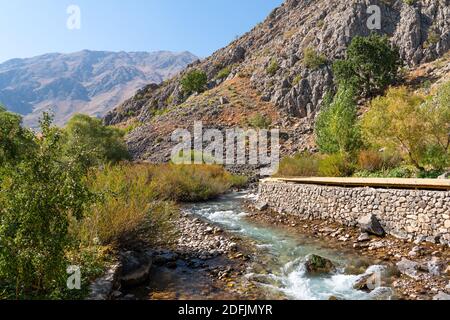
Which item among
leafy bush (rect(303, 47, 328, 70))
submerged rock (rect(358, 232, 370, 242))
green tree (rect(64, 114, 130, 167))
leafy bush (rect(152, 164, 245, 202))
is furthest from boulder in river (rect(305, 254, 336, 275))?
leafy bush (rect(303, 47, 328, 70))

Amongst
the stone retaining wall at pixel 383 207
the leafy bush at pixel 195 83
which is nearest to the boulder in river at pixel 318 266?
the stone retaining wall at pixel 383 207

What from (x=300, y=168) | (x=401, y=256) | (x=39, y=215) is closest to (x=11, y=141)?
(x=39, y=215)

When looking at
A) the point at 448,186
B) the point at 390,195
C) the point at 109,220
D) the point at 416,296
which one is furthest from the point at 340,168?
A: the point at 109,220

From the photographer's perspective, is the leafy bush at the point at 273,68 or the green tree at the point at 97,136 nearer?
the green tree at the point at 97,136

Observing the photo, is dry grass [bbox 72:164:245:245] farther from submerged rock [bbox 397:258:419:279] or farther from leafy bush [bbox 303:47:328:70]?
leafy bush [bbox 303:47:328:70]

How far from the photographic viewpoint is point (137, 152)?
4853 cm

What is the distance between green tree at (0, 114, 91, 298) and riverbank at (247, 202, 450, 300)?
23.5ft

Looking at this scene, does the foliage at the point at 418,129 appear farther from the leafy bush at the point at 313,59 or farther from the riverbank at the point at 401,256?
the leafy bush at the point at 313,59

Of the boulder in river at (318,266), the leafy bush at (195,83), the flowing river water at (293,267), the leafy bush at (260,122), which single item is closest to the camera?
the flowing river water at (293,267)

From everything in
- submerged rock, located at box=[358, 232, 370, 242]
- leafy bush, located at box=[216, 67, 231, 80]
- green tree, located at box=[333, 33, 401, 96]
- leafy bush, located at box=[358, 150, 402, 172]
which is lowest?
submerged rock, located at box=[358, 232, 370, 242]

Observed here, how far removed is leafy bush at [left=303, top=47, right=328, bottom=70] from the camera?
53.2 m

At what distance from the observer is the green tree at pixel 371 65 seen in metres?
42.8

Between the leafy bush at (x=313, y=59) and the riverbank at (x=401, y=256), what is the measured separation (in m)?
42.9

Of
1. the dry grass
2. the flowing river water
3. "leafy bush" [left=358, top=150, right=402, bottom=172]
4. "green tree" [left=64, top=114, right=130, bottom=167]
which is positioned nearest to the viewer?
the flowing river water
